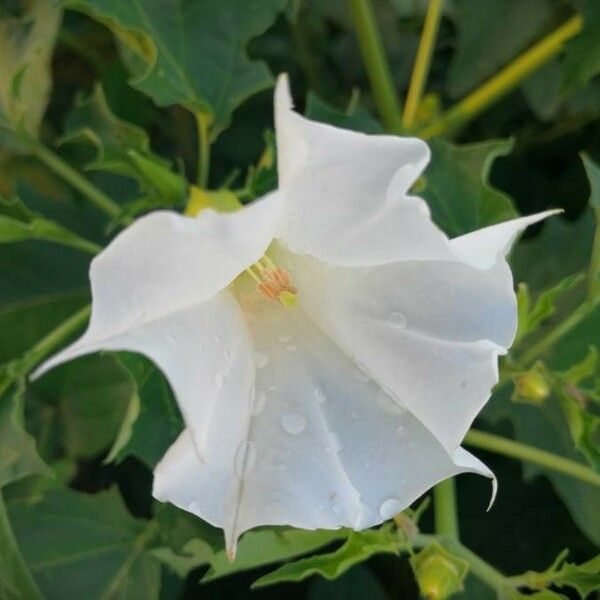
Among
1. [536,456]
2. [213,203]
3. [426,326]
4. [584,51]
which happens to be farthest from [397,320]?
[584,51]

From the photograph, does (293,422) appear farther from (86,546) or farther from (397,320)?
(86,546)

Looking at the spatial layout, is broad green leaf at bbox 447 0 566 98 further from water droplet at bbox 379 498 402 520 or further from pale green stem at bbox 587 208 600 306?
water droplet at bbox 379 498 402 520

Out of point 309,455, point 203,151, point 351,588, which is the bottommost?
point 351,588

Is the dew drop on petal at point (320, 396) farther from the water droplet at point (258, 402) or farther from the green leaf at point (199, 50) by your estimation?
the green leaf at point (199, 50)

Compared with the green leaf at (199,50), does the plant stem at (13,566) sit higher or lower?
lower

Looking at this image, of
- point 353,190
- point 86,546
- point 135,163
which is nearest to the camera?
point 353,190

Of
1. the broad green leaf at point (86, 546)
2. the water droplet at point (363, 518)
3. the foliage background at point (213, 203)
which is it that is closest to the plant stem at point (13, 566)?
the foliage background at point (213, 203)

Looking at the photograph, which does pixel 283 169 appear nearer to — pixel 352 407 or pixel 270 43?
pixel 352 407
